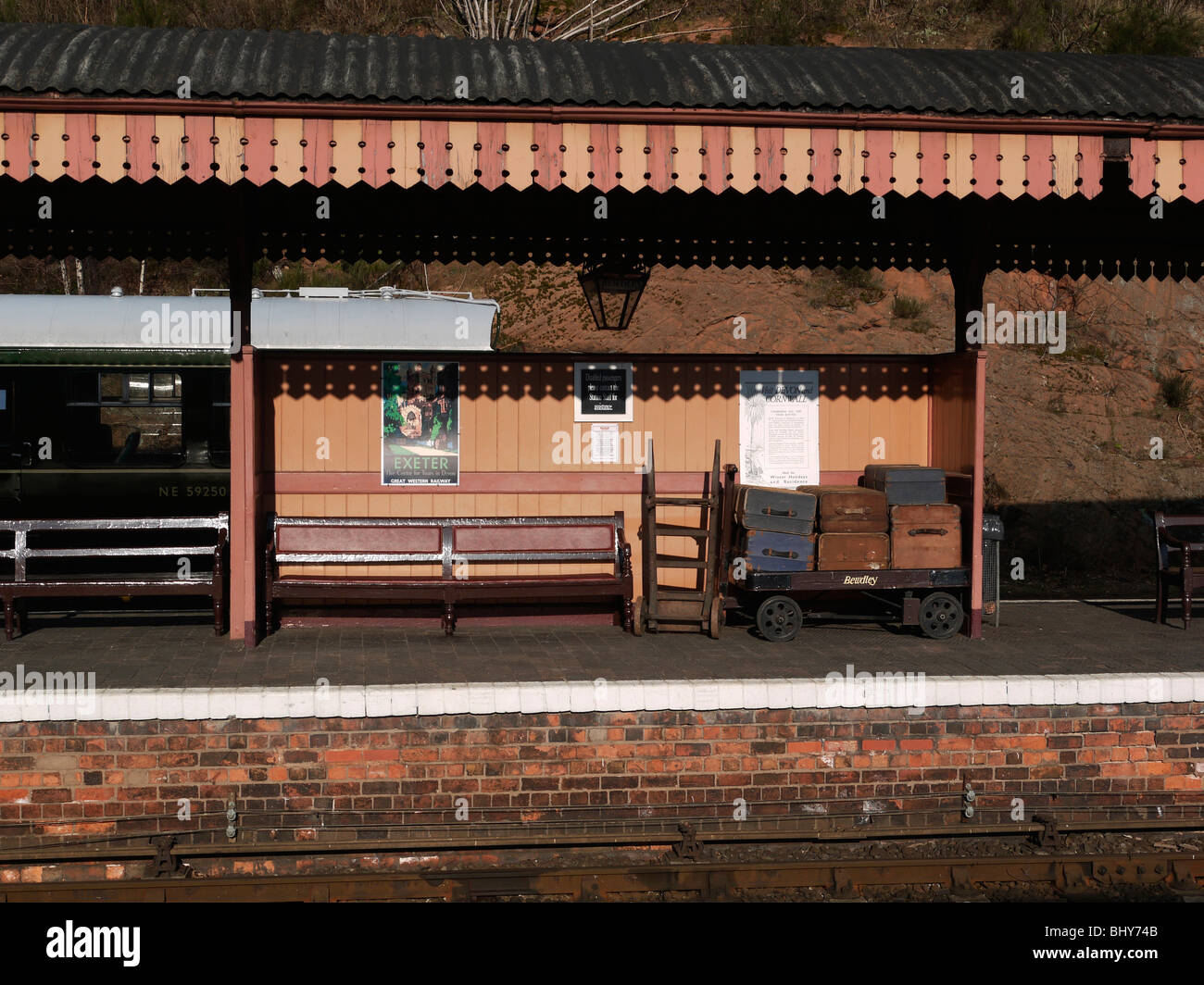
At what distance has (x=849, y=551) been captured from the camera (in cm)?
867

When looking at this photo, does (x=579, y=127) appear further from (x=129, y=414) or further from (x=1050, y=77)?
(x=129, y=414)

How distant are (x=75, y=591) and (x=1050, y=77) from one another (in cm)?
789

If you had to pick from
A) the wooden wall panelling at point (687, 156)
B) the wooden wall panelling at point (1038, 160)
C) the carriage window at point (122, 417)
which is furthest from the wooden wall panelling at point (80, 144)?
the wooden wall panelling at point (1038, 160)

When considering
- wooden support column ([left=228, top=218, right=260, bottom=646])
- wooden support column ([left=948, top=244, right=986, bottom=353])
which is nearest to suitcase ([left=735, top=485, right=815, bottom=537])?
wooden support column ([left=948, top=244, right=986, bottom=353])

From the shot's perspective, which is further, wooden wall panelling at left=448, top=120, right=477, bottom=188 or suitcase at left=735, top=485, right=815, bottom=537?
suitcase at left=735, top=485, right=815, bottom=537

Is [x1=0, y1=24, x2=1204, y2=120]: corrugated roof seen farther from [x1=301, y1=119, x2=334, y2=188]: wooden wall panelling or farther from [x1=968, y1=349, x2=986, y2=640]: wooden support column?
[x1=968, y1=349, x2=986, y2=640]: wooden support column

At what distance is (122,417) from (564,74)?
684 cm

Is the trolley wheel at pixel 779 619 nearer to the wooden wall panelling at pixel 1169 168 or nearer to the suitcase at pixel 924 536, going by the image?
the suitcase at pixel 924 536

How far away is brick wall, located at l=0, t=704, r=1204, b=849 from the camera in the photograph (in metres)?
6.18

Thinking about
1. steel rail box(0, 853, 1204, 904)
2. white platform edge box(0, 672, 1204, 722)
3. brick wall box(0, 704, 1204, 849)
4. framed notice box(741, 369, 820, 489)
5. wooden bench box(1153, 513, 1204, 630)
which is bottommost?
steel rail box(0, 853, 1204, 904)

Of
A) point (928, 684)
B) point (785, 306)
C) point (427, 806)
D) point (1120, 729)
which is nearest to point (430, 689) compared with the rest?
point (427, 806)

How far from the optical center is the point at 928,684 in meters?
6.76

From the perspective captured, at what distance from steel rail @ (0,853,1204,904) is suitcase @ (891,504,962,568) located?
9.43ft

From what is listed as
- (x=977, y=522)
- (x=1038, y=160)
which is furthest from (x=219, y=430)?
(x=1038, y=160)
